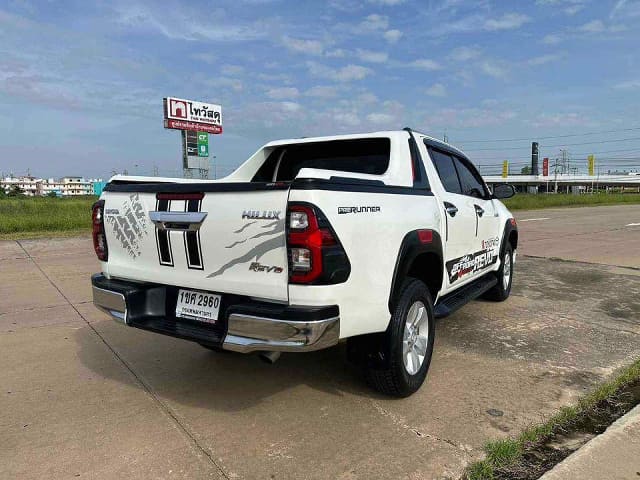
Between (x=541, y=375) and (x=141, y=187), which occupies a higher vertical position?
(x=141, y=187)

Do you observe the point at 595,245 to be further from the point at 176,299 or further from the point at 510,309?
the point at 176,299

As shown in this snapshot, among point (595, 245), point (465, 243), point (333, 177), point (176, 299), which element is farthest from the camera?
point (595, 245)

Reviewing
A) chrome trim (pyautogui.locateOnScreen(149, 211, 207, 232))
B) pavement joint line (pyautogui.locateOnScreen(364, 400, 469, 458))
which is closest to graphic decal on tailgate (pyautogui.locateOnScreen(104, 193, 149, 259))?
chrome trim (pyautogui.locateOnScreen(149, 211, 207, 232))

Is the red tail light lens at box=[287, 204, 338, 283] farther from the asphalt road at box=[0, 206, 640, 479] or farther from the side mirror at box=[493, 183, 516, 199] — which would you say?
the side mirror at box=[493, 183, 516, 199]

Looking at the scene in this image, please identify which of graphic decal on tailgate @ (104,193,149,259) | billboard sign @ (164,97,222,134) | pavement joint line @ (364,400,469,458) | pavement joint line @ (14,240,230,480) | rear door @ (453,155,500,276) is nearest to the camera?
pavement joint line @ (14,240,230,480)

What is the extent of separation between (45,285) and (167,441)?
18.4 ft

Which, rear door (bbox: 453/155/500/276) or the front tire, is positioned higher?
rear door (bbox: 453/155/500/276)

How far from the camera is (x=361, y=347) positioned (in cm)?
327

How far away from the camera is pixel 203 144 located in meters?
28.6

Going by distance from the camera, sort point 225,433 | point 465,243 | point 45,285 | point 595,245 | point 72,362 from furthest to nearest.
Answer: point 595,245 < point 45,285 < point 465,243 < point 72,362 < point 225,433

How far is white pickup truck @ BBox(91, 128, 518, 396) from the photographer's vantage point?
8.74 ft

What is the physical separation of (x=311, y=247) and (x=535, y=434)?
1.76 meters

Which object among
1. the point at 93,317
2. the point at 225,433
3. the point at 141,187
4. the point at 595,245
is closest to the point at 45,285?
the point at 93,317

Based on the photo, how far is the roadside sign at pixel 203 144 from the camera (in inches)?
1119
